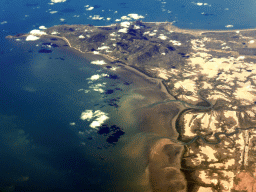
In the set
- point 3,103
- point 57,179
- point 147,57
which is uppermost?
point 147,57

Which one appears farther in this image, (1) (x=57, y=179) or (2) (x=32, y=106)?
(2) (x=32, y=106)

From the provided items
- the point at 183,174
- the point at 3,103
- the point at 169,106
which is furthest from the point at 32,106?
the point at 183,174

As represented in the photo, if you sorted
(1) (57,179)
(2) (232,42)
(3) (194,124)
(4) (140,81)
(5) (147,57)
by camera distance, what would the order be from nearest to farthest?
(1) (57,179) < (3) (194,124) < (4) (140,81) < (5) (147,57) < (2) (232,42)

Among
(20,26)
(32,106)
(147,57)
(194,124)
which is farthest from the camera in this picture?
(20,26)

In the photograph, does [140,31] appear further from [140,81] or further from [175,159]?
[175,159]

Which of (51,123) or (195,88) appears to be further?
(195,88)

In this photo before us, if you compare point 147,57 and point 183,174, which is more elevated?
point 147,57
